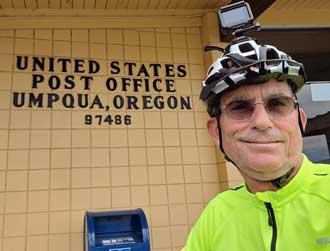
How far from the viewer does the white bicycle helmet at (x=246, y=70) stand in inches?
39.8

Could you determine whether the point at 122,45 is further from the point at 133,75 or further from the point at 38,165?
the point at 38,165

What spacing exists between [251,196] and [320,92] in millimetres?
2913

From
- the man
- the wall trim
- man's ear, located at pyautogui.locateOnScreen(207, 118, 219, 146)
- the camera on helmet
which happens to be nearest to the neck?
the man

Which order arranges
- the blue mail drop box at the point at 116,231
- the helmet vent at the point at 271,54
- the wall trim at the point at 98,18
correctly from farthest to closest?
the wall trim at the point at 98,18, the blue mail drop box at the point at 116,231, the helmet vent at the point at 271,54

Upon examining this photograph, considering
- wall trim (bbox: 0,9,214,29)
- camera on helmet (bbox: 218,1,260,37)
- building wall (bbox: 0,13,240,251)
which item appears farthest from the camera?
wall trim (bbox: 0,9,214,29)

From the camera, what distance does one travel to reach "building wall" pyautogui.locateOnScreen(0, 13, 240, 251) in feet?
9.59

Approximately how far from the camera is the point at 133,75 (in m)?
3.38

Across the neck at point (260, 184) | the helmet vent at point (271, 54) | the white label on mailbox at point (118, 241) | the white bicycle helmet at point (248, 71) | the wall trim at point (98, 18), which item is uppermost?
the wall trim at point (98, 18)

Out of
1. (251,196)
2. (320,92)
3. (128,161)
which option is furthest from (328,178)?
(320,92)

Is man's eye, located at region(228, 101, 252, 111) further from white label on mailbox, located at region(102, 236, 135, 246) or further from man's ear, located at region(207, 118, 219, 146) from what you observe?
white label on mailbox, located at region(102, 236, 135, 246)

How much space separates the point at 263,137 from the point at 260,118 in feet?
0.17

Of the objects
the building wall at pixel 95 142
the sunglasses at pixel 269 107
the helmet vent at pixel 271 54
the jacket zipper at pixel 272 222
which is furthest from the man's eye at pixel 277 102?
the building wall at pixel 95 142

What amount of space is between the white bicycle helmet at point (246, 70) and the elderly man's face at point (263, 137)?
0.09ft

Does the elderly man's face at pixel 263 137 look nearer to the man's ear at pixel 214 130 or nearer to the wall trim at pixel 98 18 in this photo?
the man's ear at pixel 214 130
